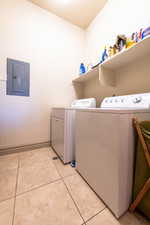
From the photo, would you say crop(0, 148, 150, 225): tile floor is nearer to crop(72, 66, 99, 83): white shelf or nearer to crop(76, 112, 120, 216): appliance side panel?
crop(76, 112, 120, 216): appliance side panel

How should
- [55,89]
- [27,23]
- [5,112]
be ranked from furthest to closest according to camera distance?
[55,89] < [27,23] < [5,112]

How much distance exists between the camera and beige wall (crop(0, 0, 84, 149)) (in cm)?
145

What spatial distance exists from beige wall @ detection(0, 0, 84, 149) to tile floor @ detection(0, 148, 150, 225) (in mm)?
614

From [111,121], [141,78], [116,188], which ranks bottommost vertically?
[116,188]

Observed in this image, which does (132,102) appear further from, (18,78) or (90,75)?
(18,78)

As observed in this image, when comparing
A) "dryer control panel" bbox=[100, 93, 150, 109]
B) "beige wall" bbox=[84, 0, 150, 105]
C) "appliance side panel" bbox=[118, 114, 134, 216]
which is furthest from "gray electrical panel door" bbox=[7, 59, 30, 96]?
"appliance side panel" bbox=[118, 114, 134, 216]

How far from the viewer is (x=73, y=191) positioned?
0.83 m

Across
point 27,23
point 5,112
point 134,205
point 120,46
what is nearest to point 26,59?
point 27,23

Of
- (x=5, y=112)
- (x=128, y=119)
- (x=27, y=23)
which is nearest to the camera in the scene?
(x=128, y=119)

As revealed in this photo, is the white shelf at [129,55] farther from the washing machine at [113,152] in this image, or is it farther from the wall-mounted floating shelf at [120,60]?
the washing machine at [113,152]

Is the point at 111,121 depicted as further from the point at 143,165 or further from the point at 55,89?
the point at 55,89

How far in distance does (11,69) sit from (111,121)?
1.66m

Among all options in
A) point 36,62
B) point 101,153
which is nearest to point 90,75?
point 36,62

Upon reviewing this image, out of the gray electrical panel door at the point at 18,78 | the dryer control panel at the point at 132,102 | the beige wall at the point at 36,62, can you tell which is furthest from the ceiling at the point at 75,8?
→ the dryer control panel at the point at 132,102
